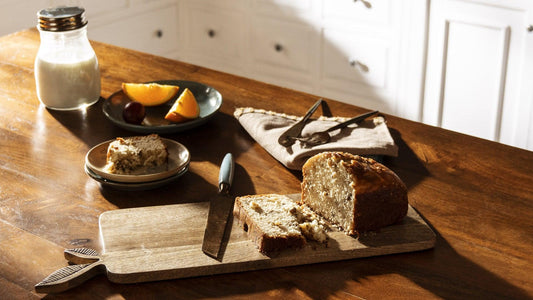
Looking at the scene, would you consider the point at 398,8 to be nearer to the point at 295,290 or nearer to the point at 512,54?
the point at 512,54

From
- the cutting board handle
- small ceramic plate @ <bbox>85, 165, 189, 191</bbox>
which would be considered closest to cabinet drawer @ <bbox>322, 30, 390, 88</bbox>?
small ceramic plate @ <bbox>85, 165, 189, 191</bbox>

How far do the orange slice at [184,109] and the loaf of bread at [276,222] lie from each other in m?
0.41

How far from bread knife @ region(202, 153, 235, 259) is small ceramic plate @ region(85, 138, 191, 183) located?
0.08m

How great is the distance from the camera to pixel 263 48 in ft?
12.3

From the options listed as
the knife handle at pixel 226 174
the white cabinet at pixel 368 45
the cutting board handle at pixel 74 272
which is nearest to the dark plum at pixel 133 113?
the knife handle at pixel 226 174

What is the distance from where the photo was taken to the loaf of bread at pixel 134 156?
4.11 ft

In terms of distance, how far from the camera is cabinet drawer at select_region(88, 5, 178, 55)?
3.61 m

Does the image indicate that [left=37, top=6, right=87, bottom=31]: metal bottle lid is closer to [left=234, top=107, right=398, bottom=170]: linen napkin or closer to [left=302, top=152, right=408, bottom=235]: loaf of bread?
[left=234, top=107, right=398, bottom=170]: linen napkin

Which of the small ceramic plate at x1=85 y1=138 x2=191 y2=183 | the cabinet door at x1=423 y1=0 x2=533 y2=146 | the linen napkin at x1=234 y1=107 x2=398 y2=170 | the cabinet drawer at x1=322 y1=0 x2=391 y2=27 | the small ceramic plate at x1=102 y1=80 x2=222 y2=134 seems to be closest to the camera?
the small ceramic plate at x1=85 y1=138 x2=191 y2=183

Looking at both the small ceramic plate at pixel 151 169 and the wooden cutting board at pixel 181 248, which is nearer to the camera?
the wooden cutting board at pixel 181 248

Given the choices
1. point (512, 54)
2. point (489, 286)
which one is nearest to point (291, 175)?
point (489, 286)

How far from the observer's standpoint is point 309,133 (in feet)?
4.70

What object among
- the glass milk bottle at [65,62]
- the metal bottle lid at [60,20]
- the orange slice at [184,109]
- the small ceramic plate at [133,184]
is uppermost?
the metal bottle lid at [60,20]

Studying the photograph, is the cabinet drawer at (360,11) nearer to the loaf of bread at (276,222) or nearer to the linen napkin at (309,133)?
the linen napkin at (309,133)
